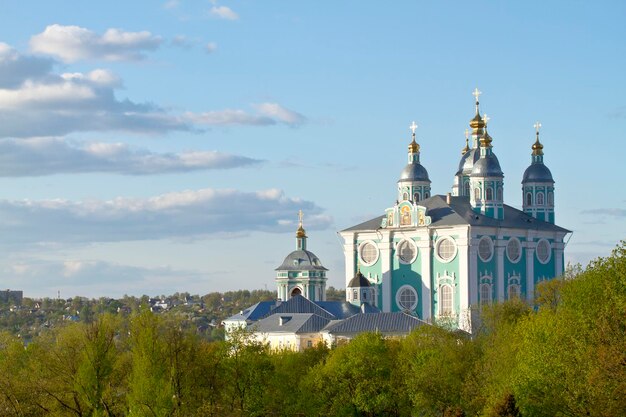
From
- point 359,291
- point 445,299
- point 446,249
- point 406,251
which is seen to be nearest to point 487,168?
point 446,249

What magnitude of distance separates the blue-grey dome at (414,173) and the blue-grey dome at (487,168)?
4151 mm

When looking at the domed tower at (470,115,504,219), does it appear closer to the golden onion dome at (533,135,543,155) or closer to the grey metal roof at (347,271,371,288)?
the golden onion dome at (533,135,543,155)

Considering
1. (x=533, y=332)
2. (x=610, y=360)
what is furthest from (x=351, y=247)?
(x=610, y=360)

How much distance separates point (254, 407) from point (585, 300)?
479 inches

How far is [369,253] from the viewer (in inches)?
3848

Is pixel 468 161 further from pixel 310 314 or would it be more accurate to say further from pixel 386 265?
pixel 310 314

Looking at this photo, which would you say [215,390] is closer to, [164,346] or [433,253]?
[164,346]

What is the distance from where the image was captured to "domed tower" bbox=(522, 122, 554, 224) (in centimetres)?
10075

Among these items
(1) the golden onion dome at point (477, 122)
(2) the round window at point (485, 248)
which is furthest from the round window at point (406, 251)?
(1) the golden onion dome at point (477, 122)

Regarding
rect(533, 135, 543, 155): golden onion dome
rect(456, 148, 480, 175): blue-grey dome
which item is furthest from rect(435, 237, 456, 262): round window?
rect(533, 135, 543, 155): golden onion dome

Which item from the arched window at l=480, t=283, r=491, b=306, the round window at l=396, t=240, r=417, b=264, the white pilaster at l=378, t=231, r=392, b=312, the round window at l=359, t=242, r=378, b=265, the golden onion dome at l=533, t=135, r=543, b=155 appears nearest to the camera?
the arched window at l=480, t=283, r=491, b=306

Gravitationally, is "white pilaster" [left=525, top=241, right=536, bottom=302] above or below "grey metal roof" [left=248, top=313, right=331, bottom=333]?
above

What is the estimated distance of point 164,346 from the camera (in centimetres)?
5081

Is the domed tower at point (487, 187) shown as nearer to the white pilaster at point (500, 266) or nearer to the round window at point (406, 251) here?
the white pilaster at point (500, 266)
